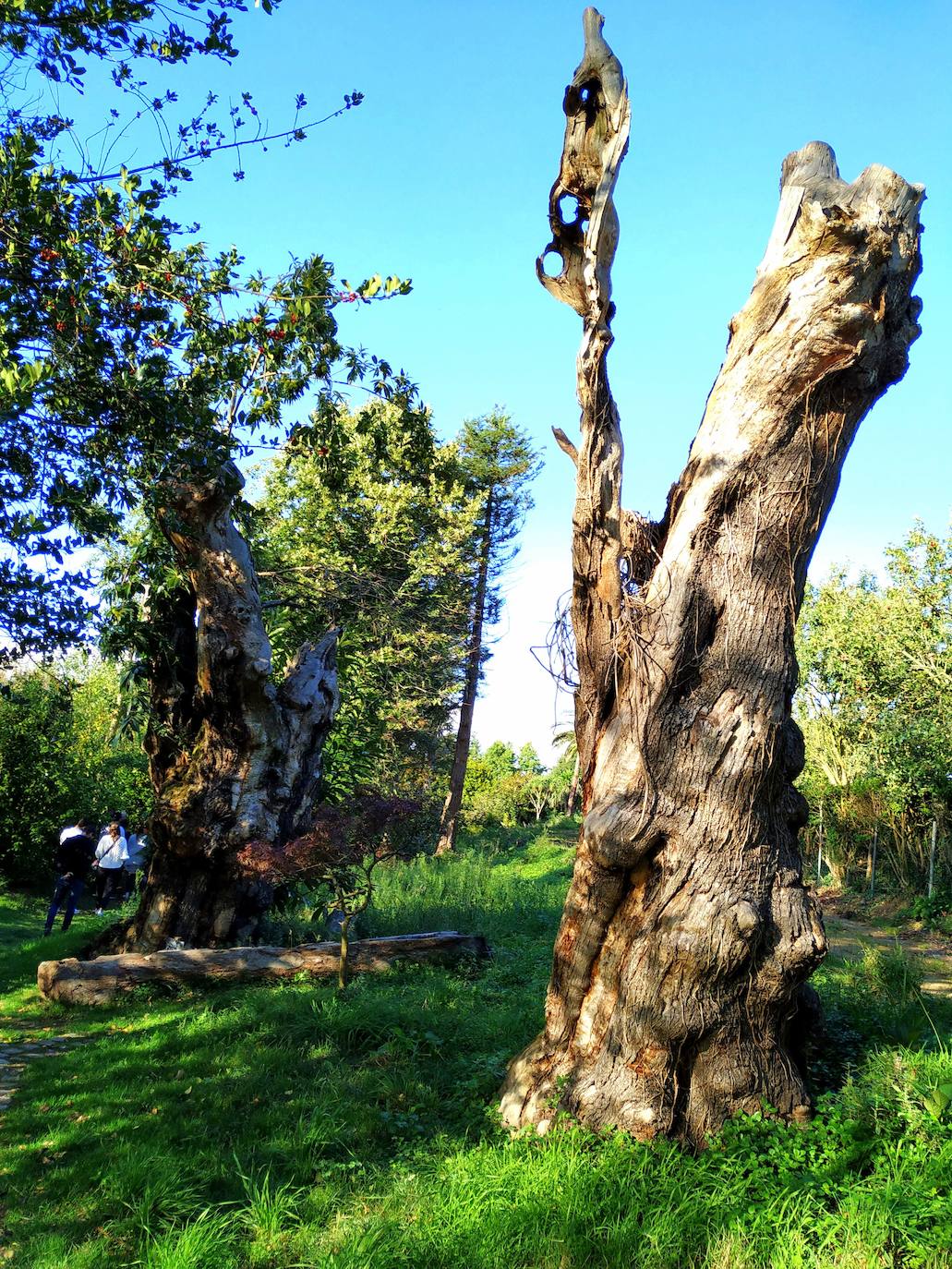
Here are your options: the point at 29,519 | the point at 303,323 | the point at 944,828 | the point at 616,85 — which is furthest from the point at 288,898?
the point at 944,828

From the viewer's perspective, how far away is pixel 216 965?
31.1 ft

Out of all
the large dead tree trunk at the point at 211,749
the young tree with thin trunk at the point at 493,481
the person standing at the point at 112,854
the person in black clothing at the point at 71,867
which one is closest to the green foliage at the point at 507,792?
the young tree with thin trunk at the point at 493,481

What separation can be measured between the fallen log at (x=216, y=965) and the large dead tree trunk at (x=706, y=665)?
3.92 metres

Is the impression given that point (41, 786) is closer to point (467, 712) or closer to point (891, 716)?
point (467, 712)

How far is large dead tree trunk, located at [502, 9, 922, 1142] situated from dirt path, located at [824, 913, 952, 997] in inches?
188

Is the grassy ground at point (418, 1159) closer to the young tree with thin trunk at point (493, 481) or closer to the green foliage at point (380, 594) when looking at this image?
the green foliage at point (380, 594)

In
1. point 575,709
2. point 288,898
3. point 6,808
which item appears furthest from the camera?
point 6,808

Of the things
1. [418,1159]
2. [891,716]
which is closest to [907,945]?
[891,716]

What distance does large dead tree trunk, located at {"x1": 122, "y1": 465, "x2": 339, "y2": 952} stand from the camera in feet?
35.8

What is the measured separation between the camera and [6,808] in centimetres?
1998

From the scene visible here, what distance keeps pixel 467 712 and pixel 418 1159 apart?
2351cm

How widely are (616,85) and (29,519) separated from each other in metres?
5.06

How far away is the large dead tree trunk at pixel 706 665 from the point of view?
5246 millimetres

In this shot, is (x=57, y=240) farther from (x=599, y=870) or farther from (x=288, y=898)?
(x=288, y=898)
